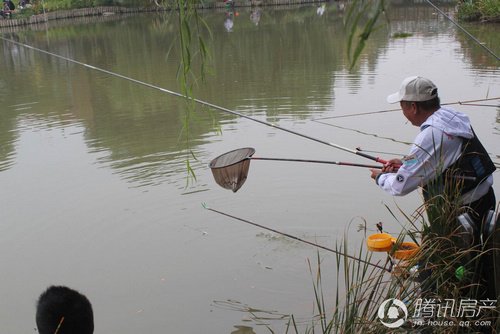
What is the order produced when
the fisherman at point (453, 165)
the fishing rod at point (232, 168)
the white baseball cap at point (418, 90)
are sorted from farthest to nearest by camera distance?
1. the fishing rod at point (232, 168)
2. the white baseball cap at point (418, 90)
3. the fisherman at point (453, 165)

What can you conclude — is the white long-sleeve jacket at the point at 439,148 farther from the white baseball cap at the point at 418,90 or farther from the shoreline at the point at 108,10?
the shoreline at the point at 108,10

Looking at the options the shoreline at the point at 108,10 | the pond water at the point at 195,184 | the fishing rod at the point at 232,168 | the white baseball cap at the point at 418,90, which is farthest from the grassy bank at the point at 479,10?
the white baseball cap at the point at 418,90

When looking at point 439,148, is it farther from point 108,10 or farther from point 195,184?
point 108,10

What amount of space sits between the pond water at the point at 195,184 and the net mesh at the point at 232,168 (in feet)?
1.37

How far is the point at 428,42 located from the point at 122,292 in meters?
14.7

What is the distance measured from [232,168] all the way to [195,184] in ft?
8.21

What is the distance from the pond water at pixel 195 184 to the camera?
449 cm

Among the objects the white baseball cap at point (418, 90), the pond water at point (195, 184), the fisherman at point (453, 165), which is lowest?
the pond water at point (195, 184)

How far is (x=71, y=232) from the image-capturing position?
573cm

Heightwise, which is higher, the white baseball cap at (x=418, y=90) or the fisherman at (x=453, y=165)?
the white baseball cap at (x=418, y=90)

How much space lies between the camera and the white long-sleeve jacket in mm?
Result: 2840

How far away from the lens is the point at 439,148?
112 inches

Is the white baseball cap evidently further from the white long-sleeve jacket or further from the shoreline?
the shoreline

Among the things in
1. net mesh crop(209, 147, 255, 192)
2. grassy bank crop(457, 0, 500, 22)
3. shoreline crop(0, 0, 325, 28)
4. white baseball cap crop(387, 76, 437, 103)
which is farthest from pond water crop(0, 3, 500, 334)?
shoreline crop(0, 0, 325, 28)
